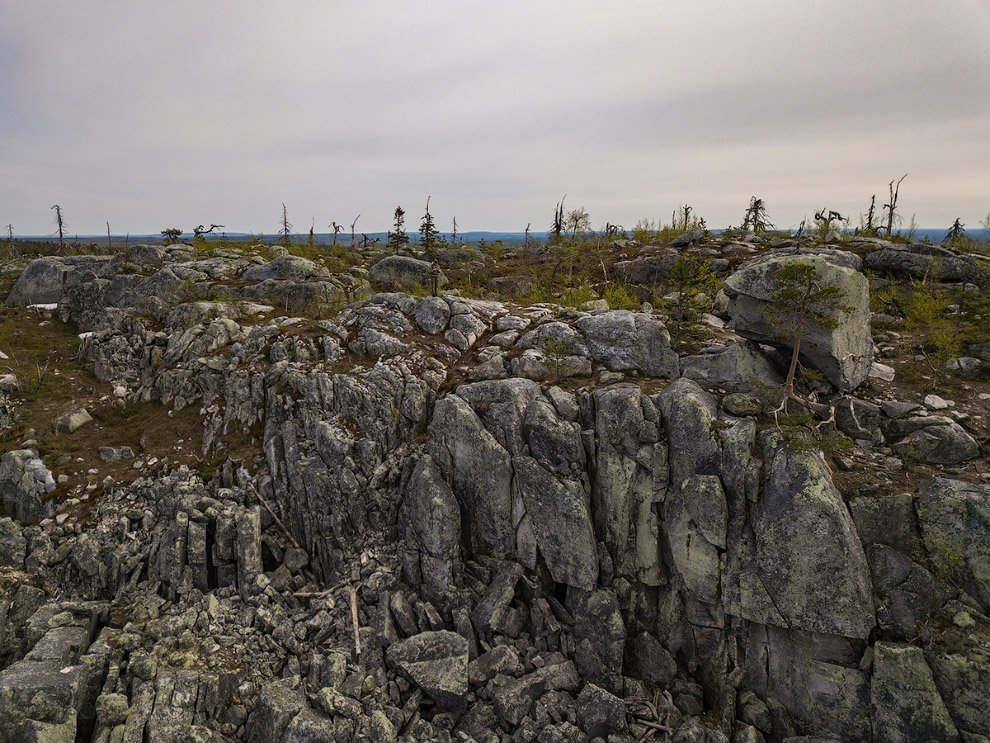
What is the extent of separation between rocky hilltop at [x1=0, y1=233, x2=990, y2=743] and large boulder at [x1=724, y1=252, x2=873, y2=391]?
13 cm

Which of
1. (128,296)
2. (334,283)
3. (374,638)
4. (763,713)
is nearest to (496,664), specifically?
(374,638)

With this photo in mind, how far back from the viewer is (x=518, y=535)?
14.5 m

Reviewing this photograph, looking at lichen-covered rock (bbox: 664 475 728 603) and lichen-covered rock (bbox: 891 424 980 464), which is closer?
lichen-covered rock (bbox: 891 424 980 464)

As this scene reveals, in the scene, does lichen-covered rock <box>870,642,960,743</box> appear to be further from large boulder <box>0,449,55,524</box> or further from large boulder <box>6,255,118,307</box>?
large boulder <box>6,255,118,307</box>

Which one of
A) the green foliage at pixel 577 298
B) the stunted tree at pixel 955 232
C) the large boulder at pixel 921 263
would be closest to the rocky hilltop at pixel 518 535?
the green foliage at pixel 577 298

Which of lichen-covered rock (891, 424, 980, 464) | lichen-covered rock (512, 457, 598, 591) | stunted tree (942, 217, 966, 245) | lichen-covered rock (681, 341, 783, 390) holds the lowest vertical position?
lichen-covered rock (512, 457, 598, 591)

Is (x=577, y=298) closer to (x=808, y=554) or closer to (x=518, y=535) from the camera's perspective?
(x=518, y=535)

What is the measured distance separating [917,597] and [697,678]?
20.6 feet

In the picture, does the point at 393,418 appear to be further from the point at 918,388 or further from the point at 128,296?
the point at 128,296

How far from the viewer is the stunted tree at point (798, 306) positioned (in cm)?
1295

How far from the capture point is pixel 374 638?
12812 millimetres

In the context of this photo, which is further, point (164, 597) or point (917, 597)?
point (164, 597)

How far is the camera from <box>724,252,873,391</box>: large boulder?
1438cm

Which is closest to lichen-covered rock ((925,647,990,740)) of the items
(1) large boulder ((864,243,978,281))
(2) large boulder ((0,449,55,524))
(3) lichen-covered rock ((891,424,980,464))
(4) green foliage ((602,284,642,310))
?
(3) lichen-covered rock ((891,424,980,464))
